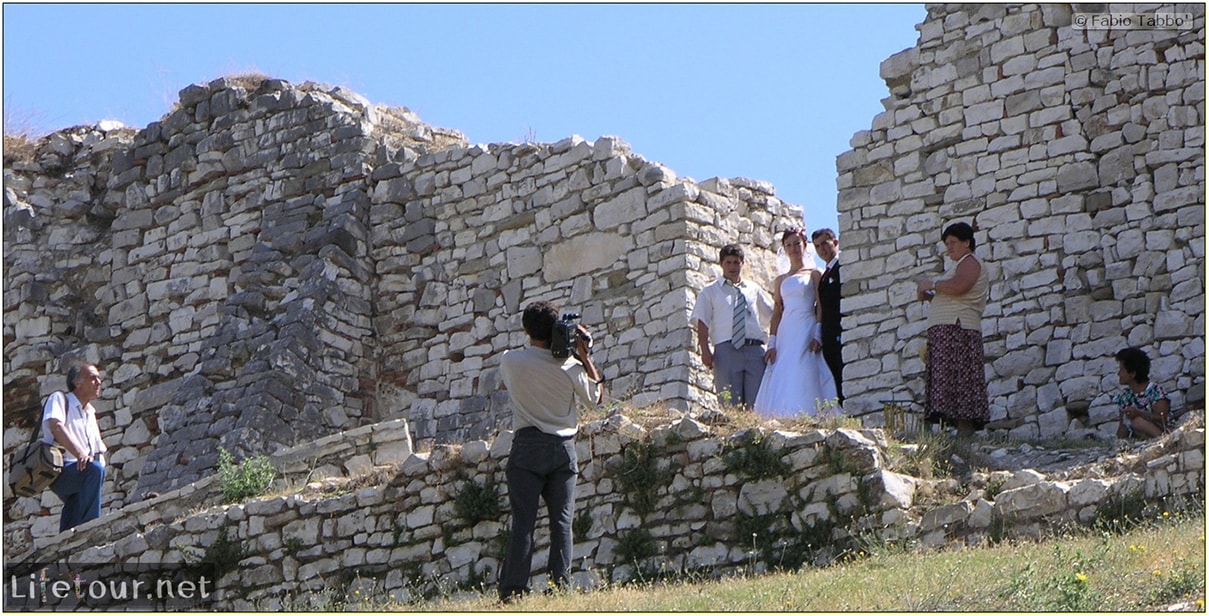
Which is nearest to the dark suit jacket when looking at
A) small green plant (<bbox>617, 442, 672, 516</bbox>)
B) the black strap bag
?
small green plant (<bbox>617, 442, 672, 516</bbox>)

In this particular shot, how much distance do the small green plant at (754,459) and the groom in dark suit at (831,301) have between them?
2740 millimetres

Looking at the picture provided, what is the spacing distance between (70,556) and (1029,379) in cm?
649

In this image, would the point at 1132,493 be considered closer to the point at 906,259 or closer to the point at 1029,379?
the point at 1029,379

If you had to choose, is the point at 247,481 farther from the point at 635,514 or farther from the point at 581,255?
the point at 581,255

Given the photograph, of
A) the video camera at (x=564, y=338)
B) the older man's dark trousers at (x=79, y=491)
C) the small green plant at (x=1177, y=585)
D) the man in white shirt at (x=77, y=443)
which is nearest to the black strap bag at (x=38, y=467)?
the man in white shirt at (x=77, y=443)

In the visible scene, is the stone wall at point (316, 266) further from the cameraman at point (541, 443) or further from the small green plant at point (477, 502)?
the cameraman at point (541, 443)

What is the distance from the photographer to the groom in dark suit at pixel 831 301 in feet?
47.0

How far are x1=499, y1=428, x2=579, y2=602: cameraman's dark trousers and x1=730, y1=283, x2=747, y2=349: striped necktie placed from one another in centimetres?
378

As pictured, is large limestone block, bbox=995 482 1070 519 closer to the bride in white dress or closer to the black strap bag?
the bride in white dress

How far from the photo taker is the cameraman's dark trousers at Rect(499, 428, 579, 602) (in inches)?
408

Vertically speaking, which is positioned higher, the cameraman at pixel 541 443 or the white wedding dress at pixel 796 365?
the white wedding dress at pixel 796 365

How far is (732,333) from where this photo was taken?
14188mm

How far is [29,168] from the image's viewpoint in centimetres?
1973

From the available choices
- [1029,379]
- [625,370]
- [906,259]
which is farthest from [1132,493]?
[625,370]
